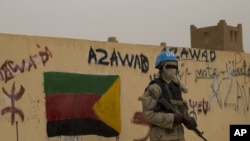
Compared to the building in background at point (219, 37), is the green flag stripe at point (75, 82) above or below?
below

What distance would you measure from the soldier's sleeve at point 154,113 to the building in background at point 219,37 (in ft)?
24.5

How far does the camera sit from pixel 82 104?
24.5ft

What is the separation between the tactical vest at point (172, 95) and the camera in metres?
5.63

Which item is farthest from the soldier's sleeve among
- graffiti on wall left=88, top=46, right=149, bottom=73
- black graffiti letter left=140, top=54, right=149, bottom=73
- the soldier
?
black graffiti letter left=140, top=54, right=149, bottom=73

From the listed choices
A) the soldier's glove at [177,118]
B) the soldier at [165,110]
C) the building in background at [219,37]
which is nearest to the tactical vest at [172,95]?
the soldier at [165,110]

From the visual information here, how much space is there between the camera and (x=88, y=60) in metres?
7.64

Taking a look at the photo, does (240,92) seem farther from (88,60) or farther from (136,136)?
(88,60)

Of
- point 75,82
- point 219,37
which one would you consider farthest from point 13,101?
point 219,37

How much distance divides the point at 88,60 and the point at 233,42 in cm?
658

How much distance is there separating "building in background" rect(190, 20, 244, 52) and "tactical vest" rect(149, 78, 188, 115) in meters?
7.28

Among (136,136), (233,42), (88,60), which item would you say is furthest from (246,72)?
(88,60)

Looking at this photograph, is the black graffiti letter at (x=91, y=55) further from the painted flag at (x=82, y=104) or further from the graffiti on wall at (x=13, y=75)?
the graffiti on wall at (x=13, y=75)

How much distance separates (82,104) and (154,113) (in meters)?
2.13

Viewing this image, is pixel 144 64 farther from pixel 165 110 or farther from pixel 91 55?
pixel 165 110
